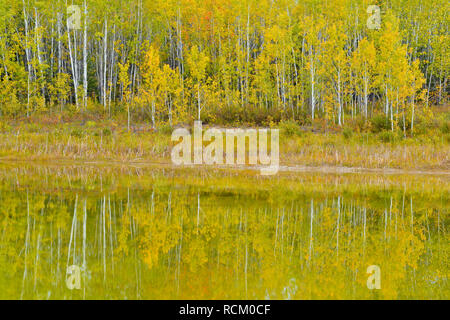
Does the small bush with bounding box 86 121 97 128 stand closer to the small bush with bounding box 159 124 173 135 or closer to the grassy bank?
the grassy bank

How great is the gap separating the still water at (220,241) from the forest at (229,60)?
1645 centimetres

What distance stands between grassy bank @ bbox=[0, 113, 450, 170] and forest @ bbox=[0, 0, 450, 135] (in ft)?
6.77

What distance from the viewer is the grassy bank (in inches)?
925

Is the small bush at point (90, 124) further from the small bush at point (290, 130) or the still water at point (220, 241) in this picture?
the still water at point (220, 241)

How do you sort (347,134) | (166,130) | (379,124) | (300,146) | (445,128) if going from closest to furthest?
(300,146)
(347,134)
(445,128)
(379,124)
(166,130)

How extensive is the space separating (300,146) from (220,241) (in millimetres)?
17006

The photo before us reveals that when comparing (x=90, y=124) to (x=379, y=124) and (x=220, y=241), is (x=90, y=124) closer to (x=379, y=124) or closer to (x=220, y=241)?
(x=379, y=124)

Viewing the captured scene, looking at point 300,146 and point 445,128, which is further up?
point 445,128

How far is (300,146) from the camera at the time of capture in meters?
25.5

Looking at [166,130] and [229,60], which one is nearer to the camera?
[166,130]

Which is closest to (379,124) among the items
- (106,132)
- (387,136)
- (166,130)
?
(387,136)

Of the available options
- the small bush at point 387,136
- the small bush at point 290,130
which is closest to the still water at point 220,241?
the small bush at point 387,136

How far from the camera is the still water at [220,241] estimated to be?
6.54m
